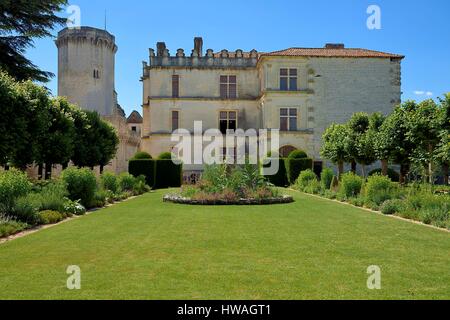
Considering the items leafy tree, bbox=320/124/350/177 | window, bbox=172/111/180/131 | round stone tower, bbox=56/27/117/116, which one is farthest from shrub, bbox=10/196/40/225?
round stone tower, bbox=56/27/117/116

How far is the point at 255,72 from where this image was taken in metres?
39.7

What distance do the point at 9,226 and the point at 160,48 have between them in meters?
31.4

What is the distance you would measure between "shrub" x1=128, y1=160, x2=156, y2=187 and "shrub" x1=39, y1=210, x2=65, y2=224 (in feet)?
57.4

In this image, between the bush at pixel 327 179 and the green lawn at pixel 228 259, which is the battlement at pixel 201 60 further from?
the green lawn at pixel 228 259

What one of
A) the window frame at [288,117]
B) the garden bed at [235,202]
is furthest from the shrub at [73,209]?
the window frame at [288,117]

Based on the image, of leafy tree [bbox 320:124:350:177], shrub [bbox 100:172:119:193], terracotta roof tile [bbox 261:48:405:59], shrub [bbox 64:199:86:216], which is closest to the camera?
shrub [bbox 64:199:86:216]

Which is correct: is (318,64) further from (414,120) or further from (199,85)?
(414,120)

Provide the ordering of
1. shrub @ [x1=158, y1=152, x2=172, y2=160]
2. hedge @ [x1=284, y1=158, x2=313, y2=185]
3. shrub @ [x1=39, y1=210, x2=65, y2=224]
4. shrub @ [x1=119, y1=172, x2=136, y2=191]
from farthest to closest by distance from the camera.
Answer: shrub @ [x1=158, y1=152, x2=172, y2=160] < hedge @ [x1=284, y1=158, x2=313, y2=185] < shrub @ [x1=119, y1=172, x2=136, y2=191] < shrub @ [x1=39, y1=210, x2=65, y2=224]

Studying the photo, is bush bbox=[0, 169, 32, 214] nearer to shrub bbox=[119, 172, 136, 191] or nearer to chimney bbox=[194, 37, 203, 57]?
shrub bbox=[119, 172, 136, 191]

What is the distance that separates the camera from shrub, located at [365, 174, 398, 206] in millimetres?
16969

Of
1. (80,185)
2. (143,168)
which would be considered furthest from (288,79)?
(80,185)

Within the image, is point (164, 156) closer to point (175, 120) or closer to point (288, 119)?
point (175, 120)
